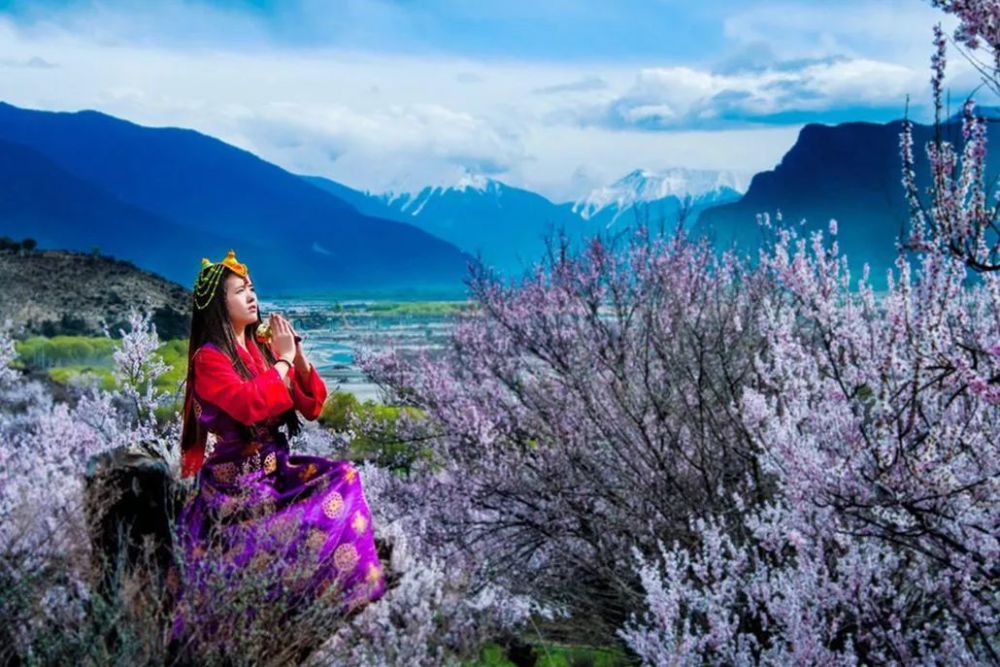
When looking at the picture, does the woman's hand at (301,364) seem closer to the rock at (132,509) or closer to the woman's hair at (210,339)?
the woman's hair at (210,339)

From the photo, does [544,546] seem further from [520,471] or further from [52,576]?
[52,576]

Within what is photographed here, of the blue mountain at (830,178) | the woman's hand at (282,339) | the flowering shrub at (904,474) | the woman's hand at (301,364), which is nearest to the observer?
the flowering shrub at (904,474)

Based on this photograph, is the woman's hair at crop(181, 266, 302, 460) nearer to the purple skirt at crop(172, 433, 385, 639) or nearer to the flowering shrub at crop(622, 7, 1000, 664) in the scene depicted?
the purple skirt at crop(172, 433, 385, 639)

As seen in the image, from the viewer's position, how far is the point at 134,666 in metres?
3.87

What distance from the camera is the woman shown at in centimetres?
421

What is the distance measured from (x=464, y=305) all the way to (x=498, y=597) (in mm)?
9875

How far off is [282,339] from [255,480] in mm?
615

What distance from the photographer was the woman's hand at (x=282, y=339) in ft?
14.3

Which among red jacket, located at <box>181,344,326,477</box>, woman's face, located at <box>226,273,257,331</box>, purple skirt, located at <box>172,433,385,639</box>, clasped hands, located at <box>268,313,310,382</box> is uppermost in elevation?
woman's face, located at <box>226,273,257,331</box>

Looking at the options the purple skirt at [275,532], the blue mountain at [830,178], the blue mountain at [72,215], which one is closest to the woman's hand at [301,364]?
the purple skirt at [275,532]

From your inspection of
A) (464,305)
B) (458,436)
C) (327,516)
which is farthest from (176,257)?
(327,516)

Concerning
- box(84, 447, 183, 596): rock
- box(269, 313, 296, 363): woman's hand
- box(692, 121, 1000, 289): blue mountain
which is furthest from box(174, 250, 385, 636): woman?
box(692, 121, 1000, 289): blue mountain

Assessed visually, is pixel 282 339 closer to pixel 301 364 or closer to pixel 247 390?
pixel 301 364

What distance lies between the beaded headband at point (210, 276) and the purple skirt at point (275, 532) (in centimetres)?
64
